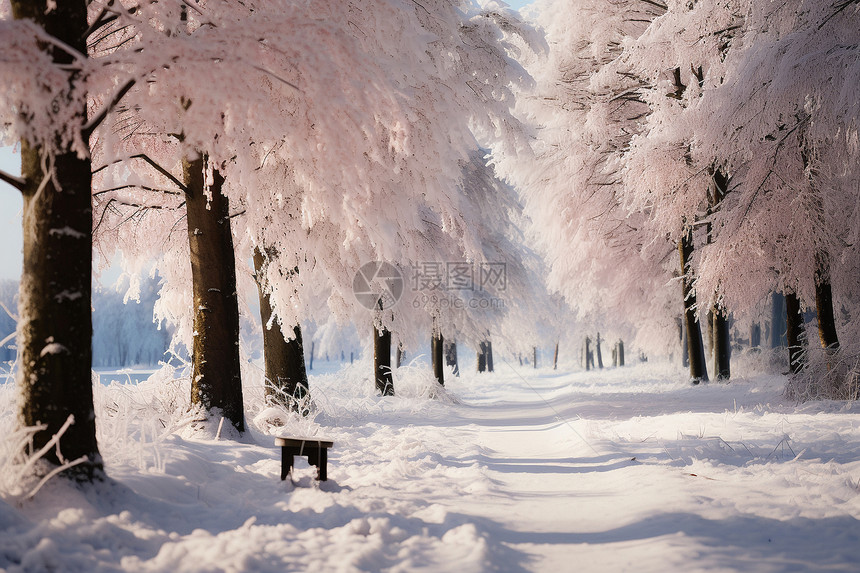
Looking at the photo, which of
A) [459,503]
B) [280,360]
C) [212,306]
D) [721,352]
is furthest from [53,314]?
[721,352]

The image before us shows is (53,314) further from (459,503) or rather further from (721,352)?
(721,352)

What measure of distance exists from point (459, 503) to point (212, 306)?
371cm

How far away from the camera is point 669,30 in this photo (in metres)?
9.45

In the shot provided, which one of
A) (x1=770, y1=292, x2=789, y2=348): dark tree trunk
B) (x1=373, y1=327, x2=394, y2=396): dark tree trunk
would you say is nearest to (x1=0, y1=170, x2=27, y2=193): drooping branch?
(x1=373, y1=327, x2=394, y2=396): dark tree trunk

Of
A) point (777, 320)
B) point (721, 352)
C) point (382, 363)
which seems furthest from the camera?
point (777, 320)

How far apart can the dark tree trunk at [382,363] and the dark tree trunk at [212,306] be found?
290 inches

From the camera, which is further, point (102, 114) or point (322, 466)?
point (322, 466)

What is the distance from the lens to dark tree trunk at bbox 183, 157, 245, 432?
6250 millimetres

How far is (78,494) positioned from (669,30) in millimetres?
10619

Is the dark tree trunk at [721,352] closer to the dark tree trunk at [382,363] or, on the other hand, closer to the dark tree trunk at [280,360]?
the dark tree trunk at [382,363]

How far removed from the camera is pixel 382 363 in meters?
14.0

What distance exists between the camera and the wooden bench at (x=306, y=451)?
4.46m

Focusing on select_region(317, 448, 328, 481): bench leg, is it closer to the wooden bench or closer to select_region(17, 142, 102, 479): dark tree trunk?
the wooden bench

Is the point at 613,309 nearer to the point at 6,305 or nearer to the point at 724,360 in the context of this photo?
the point at 724,360
